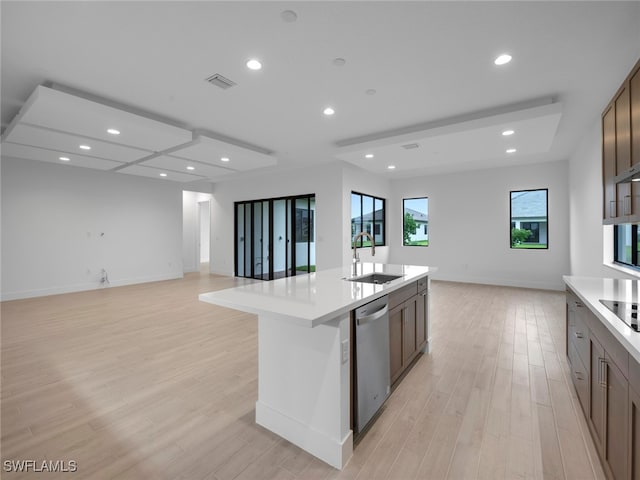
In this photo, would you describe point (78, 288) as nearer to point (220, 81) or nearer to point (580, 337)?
point (220, 81)

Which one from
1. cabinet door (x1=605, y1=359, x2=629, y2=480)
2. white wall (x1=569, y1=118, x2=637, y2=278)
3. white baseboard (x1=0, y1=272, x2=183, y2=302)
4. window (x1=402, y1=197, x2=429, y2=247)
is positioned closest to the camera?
cabinet door (x1=605, y1=359, x2=629, y2=480)

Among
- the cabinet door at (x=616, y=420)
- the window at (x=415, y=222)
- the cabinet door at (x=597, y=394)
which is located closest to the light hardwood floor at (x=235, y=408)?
the cabinet door at (x=597, y=394)

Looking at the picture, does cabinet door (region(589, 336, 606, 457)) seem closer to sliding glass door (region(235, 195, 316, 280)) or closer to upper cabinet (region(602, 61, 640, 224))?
upper cabinet (region(602, 61, 640, 224))

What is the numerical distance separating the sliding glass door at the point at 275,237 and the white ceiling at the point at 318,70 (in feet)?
9.08

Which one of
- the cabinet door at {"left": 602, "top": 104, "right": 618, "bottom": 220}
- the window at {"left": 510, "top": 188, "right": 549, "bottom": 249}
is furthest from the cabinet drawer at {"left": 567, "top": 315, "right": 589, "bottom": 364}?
the window at {"left": 510, "top": 188, "right": 549, "bottom": 249}

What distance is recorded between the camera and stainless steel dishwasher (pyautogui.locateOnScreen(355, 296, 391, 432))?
1847mm

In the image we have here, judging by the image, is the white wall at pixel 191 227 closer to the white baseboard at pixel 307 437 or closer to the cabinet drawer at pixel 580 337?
the white baseboard at pixel 307 437

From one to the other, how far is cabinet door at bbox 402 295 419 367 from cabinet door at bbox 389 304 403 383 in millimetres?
94

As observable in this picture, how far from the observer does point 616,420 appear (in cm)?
134

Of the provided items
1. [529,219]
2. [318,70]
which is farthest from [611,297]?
[529,219]

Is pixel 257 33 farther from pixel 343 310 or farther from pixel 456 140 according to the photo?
pixel 456 140

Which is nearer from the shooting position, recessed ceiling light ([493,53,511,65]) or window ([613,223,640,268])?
recessed ceiling light ([493,53,511,65])

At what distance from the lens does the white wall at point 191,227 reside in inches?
390

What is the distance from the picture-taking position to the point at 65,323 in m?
4.32
